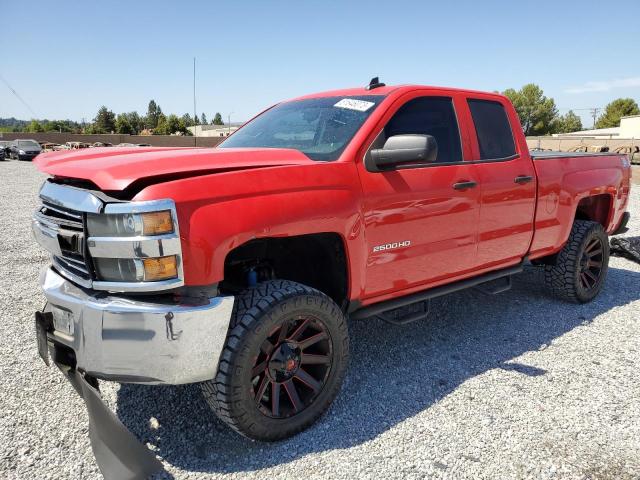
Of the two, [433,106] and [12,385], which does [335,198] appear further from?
[12,385]

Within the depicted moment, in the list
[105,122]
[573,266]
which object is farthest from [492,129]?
[105,122]

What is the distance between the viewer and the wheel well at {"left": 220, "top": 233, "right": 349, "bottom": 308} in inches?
109

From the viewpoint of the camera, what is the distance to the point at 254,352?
2391mm

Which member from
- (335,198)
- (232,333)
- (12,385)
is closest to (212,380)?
(232,333)

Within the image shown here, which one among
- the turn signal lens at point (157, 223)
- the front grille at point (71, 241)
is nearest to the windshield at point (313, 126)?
the turn signal lens at point (157, 223)

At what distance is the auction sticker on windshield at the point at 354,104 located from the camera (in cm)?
317

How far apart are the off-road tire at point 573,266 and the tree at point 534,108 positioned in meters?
96.8

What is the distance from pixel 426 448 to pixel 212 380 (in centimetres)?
117

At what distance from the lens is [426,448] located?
8.35 feet

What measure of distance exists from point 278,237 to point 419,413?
137cm

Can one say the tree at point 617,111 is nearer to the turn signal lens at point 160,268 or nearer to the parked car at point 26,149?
the parked car at point 26,149

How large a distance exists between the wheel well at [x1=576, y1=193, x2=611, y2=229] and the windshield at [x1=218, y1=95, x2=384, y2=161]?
3.08 m

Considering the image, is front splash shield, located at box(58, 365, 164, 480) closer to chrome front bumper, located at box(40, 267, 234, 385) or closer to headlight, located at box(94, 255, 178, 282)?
chrome front bumper, located at box(40, 267, 234, 385)

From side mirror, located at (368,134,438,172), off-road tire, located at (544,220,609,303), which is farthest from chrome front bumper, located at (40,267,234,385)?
off-road tire, located at (544,220,609,303)
